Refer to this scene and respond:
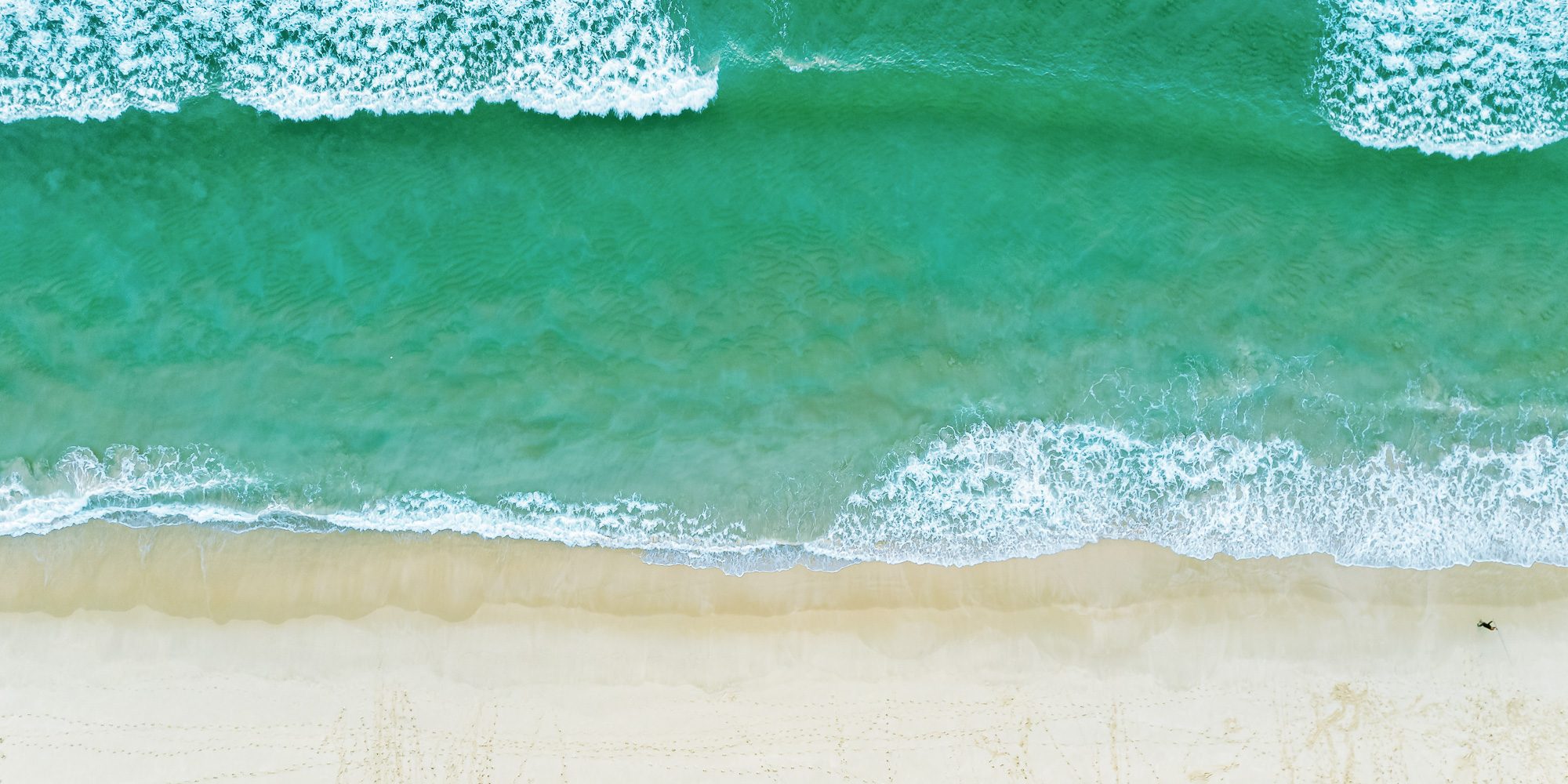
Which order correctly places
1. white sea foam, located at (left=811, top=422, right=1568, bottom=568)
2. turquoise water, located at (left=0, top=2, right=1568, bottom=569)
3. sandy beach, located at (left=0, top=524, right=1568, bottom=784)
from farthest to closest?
1. turquoise water, located at (left=0, top=2, right=1568, bottom=569)
2. white sea foam, located at (left=811, top=422, right=1568, bottom=568)
3. sandy beach, located at (left=0, top=524, right=1568, bottom=784)

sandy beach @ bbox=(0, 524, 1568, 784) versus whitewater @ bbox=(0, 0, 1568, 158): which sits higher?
whitewater @ bbox=(0, 0, 1568, 158)

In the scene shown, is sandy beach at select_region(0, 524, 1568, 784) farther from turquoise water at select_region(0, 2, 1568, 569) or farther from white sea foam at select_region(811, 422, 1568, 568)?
turquoise water at select_region(0, 2, 1568, 569)

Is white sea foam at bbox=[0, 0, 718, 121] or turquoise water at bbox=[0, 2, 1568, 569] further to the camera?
white sea foam at bbox=[0, 0, 718, 121]

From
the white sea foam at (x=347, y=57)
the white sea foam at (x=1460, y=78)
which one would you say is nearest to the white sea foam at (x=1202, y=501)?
the white sea foam at (x=1460, y=78)

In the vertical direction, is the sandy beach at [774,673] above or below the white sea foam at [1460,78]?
below

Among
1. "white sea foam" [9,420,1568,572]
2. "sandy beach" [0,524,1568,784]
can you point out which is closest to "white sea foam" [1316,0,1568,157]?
"white sea foam" [9,420,1568,572]

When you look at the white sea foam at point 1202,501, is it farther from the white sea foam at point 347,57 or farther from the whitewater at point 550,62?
the white sea foam at point 347,57

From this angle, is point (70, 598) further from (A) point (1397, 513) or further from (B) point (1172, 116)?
(A) point (1397, 513)

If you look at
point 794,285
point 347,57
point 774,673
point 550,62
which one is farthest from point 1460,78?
point 347,57
